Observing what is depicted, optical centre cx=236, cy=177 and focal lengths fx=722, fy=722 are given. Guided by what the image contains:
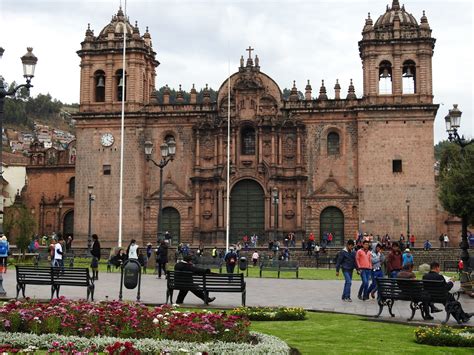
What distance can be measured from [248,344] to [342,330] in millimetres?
3207

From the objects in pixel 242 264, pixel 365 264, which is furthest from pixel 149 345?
pixel 242 264

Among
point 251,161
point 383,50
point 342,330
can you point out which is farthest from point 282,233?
point 342,330

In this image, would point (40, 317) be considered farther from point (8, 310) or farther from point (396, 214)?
point (396, 214)

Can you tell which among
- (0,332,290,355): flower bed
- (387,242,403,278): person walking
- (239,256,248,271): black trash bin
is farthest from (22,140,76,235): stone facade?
(0,332,290,355): flower bed

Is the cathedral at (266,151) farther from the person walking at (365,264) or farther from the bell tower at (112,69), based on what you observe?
the person walking at (365,264)

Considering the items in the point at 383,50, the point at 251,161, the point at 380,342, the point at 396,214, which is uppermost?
the point at 383,50

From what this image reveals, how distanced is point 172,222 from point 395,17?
19.8 metres

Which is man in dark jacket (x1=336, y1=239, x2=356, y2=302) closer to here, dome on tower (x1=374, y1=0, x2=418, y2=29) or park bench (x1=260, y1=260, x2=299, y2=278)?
park bench (x1=260, y1=260, x2=299, y2=278)

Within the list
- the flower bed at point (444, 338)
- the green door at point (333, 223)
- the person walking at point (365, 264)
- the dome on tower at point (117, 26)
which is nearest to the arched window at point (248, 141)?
the green door at point (333, 223)

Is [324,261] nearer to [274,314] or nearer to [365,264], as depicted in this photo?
[365,264]

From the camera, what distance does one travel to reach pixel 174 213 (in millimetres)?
48156

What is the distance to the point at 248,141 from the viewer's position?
48.2 metres

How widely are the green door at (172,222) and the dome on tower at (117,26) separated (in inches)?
491

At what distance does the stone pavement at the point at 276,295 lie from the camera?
16406 millimetres
